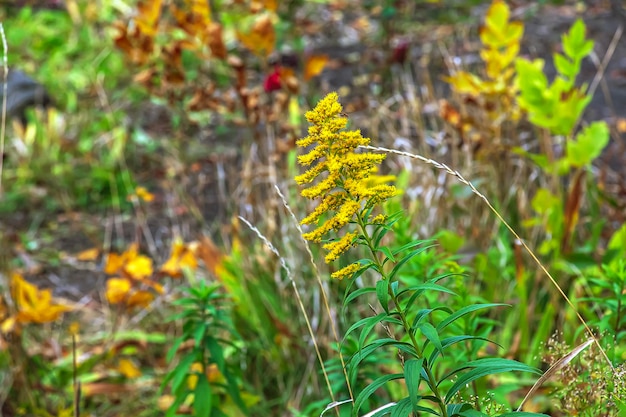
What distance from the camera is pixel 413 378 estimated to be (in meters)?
1.07

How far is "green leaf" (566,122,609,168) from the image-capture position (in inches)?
99.4

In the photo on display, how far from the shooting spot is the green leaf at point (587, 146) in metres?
2.53

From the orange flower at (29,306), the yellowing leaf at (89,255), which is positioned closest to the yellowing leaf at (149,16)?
the yellowing leaf at (89,255)

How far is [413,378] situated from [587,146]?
1.70 meters

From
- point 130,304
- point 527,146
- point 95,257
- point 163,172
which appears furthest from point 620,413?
point 163,172

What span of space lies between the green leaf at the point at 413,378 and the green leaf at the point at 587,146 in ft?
5.34

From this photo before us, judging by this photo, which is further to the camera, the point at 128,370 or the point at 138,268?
the point at 138,268

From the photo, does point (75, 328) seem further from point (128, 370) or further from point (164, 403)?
point (164, 403)

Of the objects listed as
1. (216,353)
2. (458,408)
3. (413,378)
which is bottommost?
(216,353)

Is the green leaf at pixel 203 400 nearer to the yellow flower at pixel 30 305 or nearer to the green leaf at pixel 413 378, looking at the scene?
the yellow flower at pixel 30 305

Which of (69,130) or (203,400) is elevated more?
(69,130)

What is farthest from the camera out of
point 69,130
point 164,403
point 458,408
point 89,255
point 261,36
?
point 69,130

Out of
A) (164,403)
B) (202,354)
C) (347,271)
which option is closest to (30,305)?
(164,403)

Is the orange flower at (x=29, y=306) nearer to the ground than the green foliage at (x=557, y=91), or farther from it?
nearer to the ground
